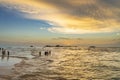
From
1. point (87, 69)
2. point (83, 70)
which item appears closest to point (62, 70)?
point (83, 70)

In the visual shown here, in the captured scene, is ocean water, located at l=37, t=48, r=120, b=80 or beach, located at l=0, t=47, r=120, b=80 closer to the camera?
beach, located at l=0, t=47, r=120, b=80

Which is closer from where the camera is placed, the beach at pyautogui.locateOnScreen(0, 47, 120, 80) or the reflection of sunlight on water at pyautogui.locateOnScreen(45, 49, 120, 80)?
the beach at pyautogui.locateOnScreen(0, 47, 120, 80)

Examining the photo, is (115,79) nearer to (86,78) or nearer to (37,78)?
(86,78)

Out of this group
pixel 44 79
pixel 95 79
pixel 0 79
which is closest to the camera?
pixel 0 79

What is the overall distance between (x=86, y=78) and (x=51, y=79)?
5350 millimetres

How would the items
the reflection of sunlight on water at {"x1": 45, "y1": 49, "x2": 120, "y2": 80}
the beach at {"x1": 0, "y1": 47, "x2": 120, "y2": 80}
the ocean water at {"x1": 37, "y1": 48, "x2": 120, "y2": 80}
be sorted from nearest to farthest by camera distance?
the beach at {"x1": 0, "y1": 47, "x2": 120, "y2": 80} → the ocean water at {"x1": 37, "y1": 48, "x2": 120, "y2": 80} → the reflection of sunlight on water at {"x1": 45, "y1": 49, "x2": 120, "y2": 80}

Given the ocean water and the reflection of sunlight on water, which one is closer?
the ocean water

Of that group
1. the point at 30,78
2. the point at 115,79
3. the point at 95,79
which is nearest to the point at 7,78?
the point at 30,78

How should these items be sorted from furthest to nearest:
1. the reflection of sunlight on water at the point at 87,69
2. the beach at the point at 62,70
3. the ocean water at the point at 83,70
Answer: the reflection of sunlight on water at the point at 87,69
the ocean water at the point at 83,70
the beach at the point at 62,70

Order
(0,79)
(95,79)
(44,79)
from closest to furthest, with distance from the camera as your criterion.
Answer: (0,79) < (44,79) < (95,79)

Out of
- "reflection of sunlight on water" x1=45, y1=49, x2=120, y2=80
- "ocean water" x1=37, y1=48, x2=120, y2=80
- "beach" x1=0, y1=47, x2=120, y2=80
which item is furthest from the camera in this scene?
"reflection of sunlight on water" x1=45, y1=49, x2=120, y2=80

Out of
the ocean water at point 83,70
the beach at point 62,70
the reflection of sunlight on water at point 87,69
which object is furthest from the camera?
the reflection of sunlight on water at point 87,69

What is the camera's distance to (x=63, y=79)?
26438 millimetres

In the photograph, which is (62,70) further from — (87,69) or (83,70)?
(87,69)
